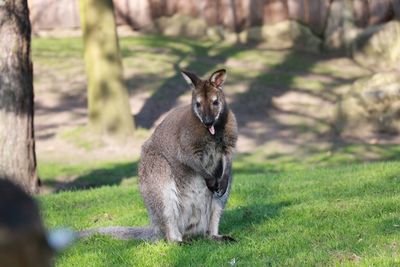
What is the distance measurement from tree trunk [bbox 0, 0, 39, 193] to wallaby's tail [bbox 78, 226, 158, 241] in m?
4.18

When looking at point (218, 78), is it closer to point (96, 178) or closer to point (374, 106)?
point (96, 178)

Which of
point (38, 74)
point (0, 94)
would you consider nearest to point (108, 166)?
point (0, 94)

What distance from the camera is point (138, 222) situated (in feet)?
28.4

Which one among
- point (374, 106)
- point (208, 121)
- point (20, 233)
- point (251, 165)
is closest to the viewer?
point (20, 233)

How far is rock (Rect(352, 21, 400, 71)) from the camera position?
26.1 metres

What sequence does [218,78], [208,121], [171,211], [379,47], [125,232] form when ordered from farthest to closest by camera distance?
1. [379,47]
2. [125,232]
3. [218,78]
4. [171,211]
5. [208,121]

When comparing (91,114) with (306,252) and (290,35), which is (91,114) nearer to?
(290,35)

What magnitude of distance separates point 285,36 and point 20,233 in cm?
2726

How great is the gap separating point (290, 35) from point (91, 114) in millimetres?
10856

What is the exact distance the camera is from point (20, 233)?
6.32 feet

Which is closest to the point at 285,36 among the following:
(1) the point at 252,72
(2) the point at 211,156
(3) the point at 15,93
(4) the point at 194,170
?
(1) the point at 252,72

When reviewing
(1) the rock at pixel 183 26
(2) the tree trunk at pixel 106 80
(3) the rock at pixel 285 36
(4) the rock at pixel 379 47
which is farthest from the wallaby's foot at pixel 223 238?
(1) the rock at pixel 183 26

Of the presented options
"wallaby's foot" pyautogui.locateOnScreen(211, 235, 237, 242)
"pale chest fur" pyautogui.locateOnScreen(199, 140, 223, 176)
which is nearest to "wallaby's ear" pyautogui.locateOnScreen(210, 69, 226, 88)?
"pale chest fur" pyautogui.locateOnScreen(199, 140, 223, 176)

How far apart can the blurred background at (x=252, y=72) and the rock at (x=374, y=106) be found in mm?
26
